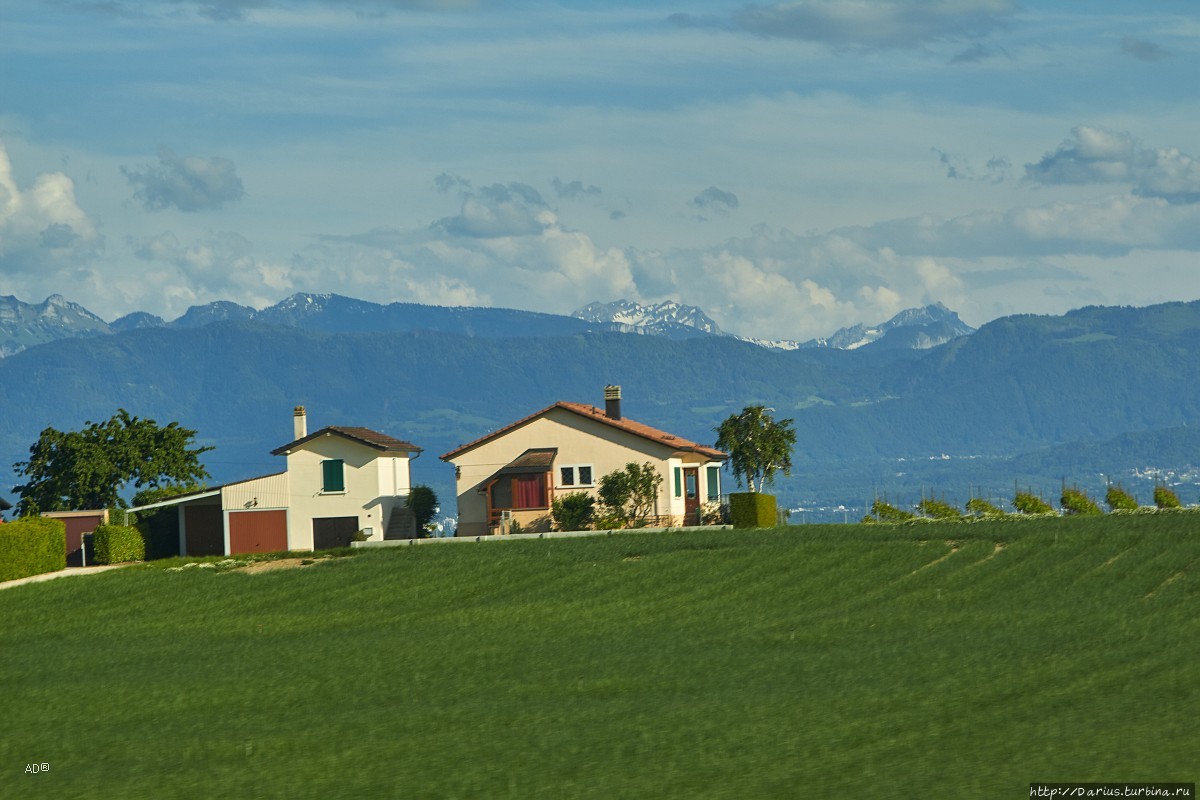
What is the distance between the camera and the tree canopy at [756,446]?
84688 mm

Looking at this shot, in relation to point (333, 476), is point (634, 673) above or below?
below

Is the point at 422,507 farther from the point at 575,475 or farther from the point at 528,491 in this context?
the point at 575,475

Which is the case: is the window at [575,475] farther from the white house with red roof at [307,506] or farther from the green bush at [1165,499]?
the green bush at [1165,499]

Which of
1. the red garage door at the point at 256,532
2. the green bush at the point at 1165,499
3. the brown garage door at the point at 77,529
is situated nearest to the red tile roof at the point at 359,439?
the red garage door at the point at 256,532

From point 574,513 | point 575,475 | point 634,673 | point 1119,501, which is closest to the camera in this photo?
point 634,673

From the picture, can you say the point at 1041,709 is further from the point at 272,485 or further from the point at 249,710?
the point at 272,485

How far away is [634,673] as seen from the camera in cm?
3070

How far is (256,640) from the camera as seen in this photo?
3869 cm

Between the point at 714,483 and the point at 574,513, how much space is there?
13246mm

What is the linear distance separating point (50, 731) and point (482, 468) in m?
45.8

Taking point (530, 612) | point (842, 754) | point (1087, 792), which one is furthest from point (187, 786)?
point (530, 612)

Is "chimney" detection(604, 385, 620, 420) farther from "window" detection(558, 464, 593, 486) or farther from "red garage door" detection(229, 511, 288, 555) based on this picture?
"red garage door" detection(229, 511, 288, 555)

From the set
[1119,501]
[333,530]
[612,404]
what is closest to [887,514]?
[1119,501]

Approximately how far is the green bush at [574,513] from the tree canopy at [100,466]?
64.8 ft
